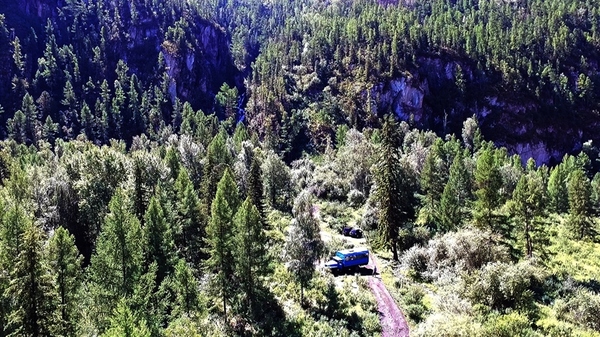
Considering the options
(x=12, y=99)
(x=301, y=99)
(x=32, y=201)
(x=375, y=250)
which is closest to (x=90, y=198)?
(x=32, y=201)

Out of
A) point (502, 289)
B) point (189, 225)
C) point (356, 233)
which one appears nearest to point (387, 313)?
point (502, 289)

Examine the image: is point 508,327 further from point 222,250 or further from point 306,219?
point 222,250

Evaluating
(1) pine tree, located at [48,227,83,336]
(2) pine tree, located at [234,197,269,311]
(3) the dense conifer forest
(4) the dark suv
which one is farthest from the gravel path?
(1) pine tree, located at [48,227,83,336]

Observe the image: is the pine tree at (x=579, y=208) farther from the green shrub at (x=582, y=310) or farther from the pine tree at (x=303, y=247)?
the pine tree at (x=303, y=247)

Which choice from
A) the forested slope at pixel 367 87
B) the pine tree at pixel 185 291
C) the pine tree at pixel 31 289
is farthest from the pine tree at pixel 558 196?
the pine tree at pixel 31 289

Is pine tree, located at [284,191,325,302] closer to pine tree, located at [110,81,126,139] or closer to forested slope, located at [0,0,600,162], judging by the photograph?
forested slope, located at [0,0,600,162]

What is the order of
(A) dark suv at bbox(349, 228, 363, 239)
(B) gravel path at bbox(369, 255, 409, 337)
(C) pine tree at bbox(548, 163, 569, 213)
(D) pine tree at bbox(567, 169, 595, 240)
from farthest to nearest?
(C) pine tree at bbox(548, 163, 569, 213) < (A) dark suv at bbox(349, 228, 363, 239) < (D) pine tree at bbox(567, 169, 595, 240) < (B) gravel path at bbox(369, 255, 409, 337)

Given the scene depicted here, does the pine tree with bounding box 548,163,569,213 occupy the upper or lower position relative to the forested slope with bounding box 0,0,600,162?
lower
